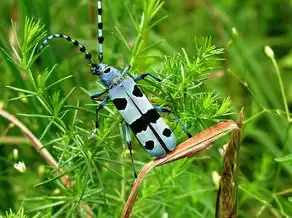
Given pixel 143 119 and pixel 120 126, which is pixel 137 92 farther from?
pixel 120 126

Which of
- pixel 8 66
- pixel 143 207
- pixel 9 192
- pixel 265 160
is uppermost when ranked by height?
pixel 8 66

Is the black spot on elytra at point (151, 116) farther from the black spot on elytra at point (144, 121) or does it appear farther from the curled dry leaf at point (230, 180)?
the curled dry leaf at point (230, 180)

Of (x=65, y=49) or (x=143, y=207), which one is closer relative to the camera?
(x=143, y=207)

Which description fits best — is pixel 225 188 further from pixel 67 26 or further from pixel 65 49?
pixel 67 26

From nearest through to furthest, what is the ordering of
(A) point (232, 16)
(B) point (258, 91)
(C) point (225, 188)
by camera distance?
1. (C) point (225, 188)
2. (B) point (258, 91)
3. (A) point (232, 16)

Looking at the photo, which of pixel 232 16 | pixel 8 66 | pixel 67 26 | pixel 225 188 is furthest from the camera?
pixel 232 16

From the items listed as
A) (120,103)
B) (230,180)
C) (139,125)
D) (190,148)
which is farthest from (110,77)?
(230,180)

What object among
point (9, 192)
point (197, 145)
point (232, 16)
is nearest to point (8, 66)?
point (9, 192)

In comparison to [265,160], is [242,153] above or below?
below
